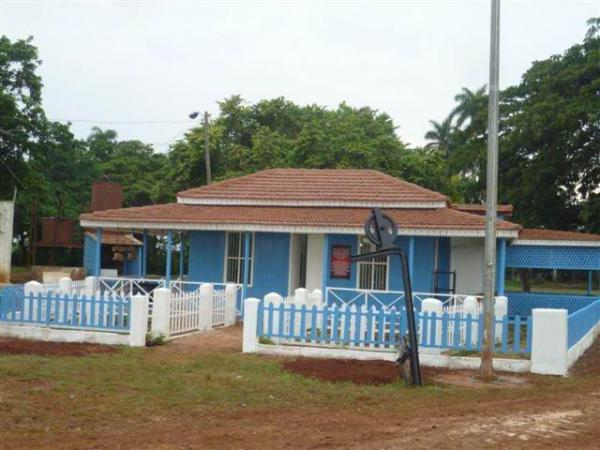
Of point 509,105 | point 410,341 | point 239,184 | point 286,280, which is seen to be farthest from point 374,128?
point 410,341

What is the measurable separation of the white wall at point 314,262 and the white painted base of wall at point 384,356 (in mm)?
6881

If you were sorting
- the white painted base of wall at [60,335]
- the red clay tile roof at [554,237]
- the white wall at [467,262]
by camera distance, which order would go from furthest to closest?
the white wall at [467,262]
the red clay tile roof at [554,237]
the white painted base of wall at [60,335]

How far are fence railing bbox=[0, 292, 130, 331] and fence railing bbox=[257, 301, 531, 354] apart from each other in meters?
3.03

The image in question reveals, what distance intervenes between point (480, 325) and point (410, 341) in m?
2.35

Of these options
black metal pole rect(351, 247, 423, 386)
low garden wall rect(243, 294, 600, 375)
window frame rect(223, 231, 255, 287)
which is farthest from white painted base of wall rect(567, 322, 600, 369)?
window frame rect(223, 231, 255, 287)

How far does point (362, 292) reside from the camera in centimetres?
1831

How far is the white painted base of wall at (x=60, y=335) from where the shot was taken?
46.5 feet

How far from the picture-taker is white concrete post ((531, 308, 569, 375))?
38.3 ft

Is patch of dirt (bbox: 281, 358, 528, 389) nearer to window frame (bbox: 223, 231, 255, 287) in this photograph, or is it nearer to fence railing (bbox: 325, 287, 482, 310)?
fence railing (bbox: 325, 287, 482, 310)

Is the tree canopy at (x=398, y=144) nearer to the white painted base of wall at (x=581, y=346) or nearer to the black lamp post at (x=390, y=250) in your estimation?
the white painted base of wall at (x=581, y=346)

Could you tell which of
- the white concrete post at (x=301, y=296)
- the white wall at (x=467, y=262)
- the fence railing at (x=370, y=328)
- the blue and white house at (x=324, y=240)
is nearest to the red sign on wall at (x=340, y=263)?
the blue and white house at (x=324, y=240)

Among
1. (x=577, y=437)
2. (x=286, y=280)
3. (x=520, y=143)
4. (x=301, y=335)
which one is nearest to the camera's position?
(x=577, y=437)

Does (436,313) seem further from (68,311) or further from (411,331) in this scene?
(68,311)

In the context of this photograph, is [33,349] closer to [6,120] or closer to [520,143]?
[6,120]
